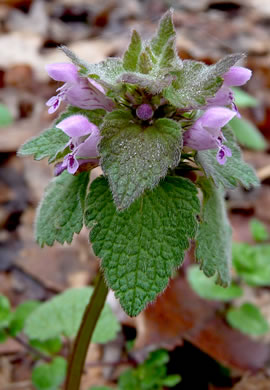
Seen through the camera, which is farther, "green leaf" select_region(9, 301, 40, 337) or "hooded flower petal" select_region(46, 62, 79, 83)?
"green leaf" select_region(9, 301, 40, 337)

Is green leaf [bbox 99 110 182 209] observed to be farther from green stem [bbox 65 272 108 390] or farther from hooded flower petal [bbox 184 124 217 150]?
green stem [bbox 65 272 108 390]

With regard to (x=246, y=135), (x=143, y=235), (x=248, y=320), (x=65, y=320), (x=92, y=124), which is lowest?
(x=248, y=320)

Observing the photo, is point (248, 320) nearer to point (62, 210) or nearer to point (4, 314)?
point (4, 314)

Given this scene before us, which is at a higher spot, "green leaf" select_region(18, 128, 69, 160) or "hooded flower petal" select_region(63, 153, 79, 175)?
"hooded flower petal" select_region(63, 153, 79, 175)

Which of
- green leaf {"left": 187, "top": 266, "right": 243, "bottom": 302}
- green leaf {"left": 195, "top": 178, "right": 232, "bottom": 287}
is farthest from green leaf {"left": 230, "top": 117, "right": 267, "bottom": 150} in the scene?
green leaf {"left": 195, "top": 178, "right": 232, "bottom": 287}

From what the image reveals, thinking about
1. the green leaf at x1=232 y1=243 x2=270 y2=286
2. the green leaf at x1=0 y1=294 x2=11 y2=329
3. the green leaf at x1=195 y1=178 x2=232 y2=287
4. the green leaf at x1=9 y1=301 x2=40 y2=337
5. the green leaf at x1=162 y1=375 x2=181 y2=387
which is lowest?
the green leaf at x1=162 y1=375 x2=181 y2=387

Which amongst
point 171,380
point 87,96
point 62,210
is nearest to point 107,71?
point 87,96
